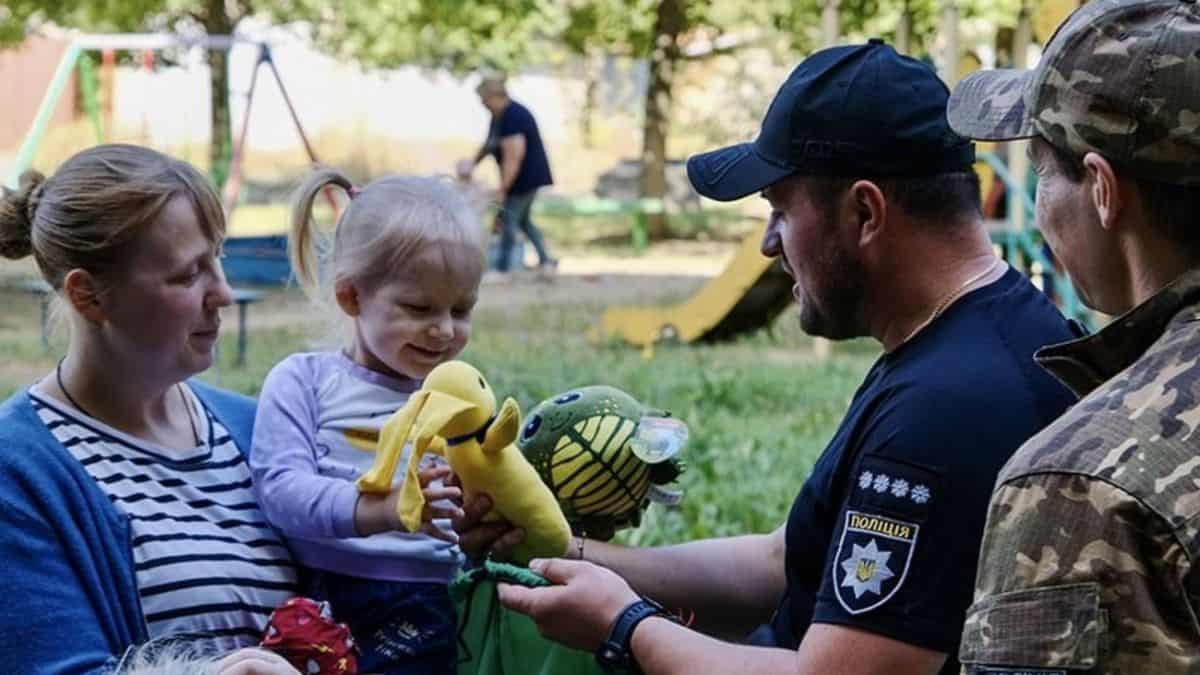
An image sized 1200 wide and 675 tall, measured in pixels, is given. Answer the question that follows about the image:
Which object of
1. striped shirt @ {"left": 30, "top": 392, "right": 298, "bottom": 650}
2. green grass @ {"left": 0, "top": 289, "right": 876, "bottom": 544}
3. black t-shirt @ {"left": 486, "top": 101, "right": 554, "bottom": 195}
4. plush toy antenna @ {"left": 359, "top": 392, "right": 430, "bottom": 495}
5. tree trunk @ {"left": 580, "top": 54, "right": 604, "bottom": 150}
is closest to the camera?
striped shirt @ {"left": 30, "top": 392, "right": 298, "bottom": 650}

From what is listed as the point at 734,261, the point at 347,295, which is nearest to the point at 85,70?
the point at 734,261

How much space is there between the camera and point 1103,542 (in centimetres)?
170

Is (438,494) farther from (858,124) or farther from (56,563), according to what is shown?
(858,124)

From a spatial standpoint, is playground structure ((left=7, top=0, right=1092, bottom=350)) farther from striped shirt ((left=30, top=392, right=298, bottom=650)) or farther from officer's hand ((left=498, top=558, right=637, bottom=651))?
officer's hand ((left=498, top=558, right=637, bottom=651))


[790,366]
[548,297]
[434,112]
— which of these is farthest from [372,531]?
[434,112]

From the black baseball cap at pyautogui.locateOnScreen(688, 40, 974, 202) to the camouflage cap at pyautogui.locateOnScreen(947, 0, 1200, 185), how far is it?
0.60 meters

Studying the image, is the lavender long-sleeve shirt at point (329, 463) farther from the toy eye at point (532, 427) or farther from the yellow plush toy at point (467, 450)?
the toy eye at point (532, 427)

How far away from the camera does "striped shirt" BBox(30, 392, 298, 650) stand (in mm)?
2535

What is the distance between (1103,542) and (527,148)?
14.7 m

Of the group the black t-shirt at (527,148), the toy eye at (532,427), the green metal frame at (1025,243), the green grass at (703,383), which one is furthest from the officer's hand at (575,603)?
the black t-shirt at (527,148)

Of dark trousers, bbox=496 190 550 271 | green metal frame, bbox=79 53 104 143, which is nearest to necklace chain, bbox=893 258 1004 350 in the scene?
green metal frame, bbox=79 53 104 143

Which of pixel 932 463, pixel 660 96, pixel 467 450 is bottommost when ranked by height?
pixel 660 96

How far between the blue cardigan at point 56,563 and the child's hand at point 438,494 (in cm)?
43

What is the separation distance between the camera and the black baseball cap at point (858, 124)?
2596 millimetres
